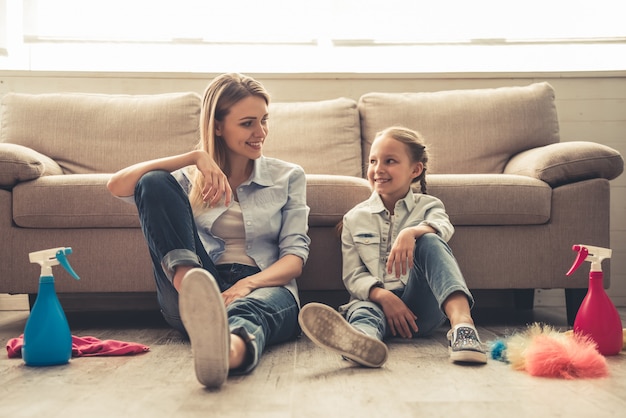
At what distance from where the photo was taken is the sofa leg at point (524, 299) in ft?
9.57

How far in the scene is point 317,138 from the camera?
2926 mm

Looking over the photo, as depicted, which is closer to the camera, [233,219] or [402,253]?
[402,253]

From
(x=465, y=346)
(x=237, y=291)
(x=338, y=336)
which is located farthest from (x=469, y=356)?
(x=237, y=291)

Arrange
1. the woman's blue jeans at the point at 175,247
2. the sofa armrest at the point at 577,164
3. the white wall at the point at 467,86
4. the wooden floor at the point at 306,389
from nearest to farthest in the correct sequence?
the wooden floor at the point at 306,389, the woman's blue jeans at the point at 175,247, the sofa armrest at the point at 577,164, the white wall at the point at 467,86

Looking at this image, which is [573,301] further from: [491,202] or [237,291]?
[237,291]

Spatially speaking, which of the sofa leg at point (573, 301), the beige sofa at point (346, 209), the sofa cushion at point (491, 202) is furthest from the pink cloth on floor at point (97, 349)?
the sofa leg at point (573, 301)

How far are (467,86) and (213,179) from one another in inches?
75.4

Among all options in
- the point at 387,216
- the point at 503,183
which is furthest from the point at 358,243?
the point at 503,183

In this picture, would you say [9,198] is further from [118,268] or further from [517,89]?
[517,89]

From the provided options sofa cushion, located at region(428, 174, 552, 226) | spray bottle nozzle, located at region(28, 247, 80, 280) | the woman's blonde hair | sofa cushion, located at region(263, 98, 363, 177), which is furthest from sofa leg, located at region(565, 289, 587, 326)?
spray bottle nozzle, located at region(28, 247, 80, 280)

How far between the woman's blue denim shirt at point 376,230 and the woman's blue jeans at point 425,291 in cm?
10

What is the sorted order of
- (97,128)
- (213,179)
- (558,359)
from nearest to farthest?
(558,359)
(213,179)
(97,128)
